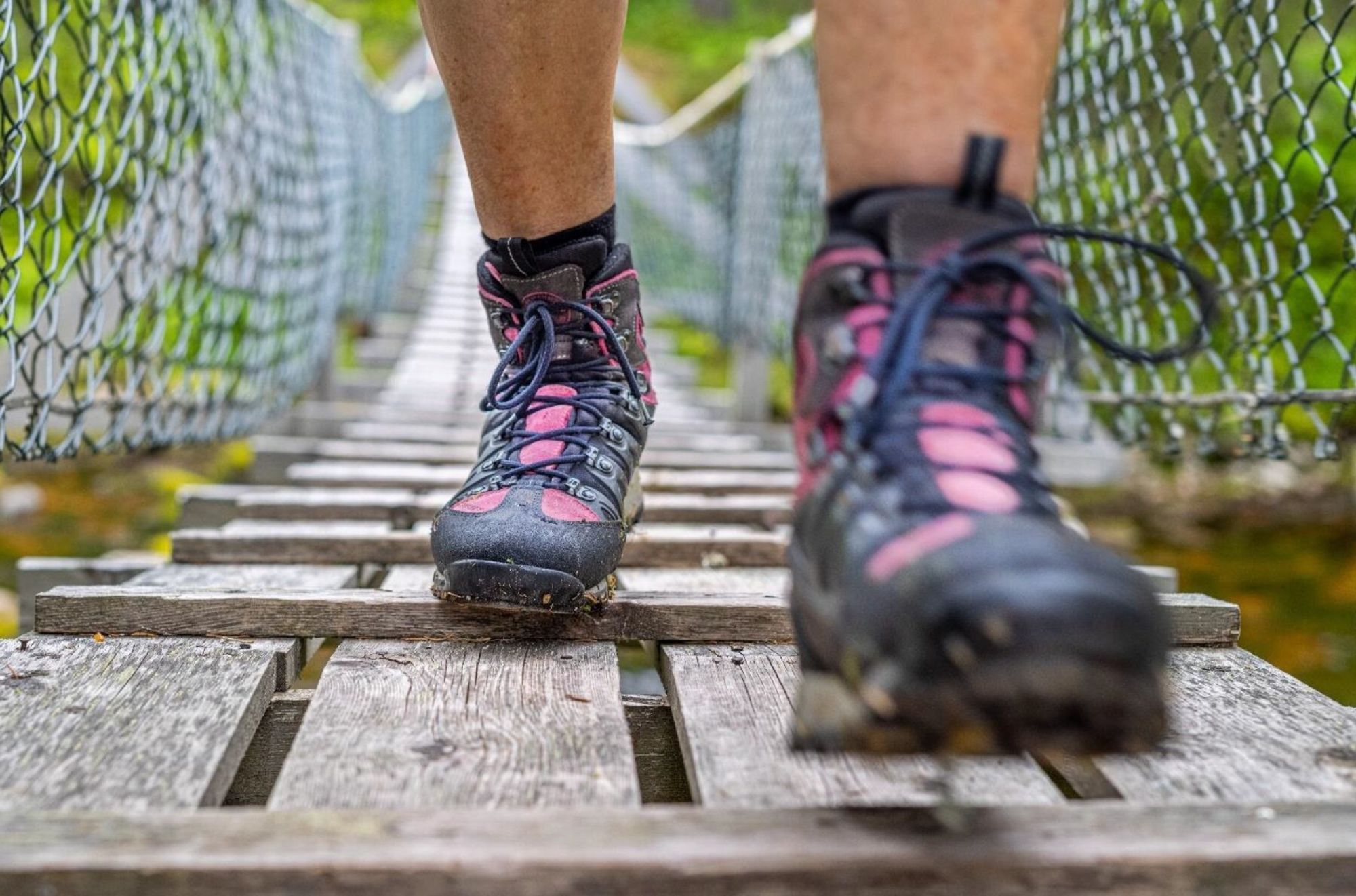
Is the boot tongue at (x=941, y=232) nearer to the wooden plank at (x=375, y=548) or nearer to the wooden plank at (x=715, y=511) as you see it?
the wooden plank at (x=375, y=548)

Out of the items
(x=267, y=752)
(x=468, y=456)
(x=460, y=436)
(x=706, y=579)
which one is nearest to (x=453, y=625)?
(x=267, y=752)

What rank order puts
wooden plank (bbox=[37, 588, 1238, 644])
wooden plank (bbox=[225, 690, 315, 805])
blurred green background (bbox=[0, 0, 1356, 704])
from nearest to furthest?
wooden plank (bbox=[225, 690, 315, 805]) < wooden plank (bbox=[37, 588, 1238, 644]) < blurred green background (bbox=[0, 0, 1356, 704])

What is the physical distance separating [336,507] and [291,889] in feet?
4.05

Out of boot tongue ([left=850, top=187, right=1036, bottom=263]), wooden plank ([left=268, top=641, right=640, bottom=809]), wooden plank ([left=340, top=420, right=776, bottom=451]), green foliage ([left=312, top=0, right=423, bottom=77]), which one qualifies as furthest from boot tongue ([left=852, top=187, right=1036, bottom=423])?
green foliage ([left=312, top=0, right=423, bottom=77])

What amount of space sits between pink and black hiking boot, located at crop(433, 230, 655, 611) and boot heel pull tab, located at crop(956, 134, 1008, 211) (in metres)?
0.43

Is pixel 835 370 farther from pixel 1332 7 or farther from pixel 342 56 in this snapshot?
pixel 1332 7

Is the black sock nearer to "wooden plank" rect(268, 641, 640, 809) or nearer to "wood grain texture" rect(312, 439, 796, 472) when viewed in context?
"wooden plank" rect(268, 641, 640, 809)

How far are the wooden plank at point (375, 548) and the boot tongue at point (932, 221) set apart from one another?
2.46 feet

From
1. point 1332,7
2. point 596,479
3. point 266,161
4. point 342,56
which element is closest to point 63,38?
point 342,56

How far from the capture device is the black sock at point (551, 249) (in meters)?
1.05

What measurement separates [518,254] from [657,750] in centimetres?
46

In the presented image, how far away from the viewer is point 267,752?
89 centimetres

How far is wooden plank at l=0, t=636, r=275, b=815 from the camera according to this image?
2.29 ft

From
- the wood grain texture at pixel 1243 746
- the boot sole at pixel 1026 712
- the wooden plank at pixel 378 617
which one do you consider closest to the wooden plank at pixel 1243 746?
the wood grain texture at pixel 1243 746
